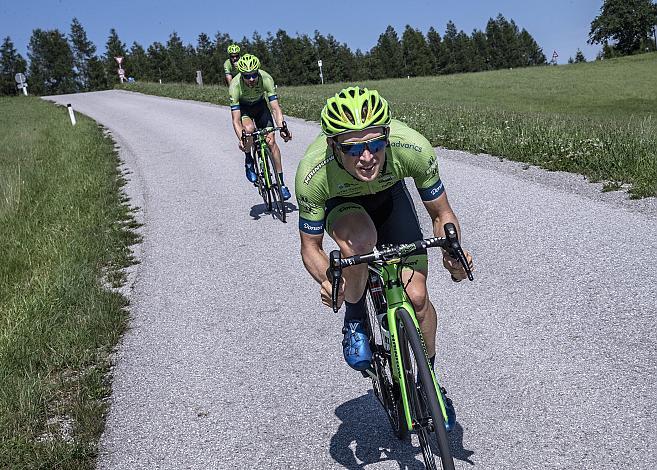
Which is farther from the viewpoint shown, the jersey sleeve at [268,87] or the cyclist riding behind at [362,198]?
the jersey sleeve at [268,87]

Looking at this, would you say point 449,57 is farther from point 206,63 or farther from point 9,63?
point 9,63

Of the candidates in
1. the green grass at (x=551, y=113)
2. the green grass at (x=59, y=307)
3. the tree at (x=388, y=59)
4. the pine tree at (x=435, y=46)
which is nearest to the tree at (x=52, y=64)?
the tree at (x=388, y=59)

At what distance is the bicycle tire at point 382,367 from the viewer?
142 inches

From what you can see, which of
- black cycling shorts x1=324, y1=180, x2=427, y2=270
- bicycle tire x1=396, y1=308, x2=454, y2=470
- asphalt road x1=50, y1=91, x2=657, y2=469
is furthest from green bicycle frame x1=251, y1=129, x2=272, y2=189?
bicycle tire x1=396, y1=308, x2=454, y2=470

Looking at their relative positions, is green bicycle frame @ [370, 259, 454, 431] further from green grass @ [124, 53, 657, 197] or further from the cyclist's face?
green grass @ [124, 53, 657, 197]

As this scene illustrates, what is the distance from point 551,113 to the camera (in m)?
24.1

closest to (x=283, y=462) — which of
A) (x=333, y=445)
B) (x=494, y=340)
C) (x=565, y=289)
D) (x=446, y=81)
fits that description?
(x=333, y=445)

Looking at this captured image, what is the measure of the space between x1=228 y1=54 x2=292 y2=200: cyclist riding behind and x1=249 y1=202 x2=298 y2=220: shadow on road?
1.65ft

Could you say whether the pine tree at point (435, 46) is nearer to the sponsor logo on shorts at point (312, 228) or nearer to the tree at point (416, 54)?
the tree at point (416, 54)

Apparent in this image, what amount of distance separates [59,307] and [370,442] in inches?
159

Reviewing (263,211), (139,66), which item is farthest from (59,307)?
(139,66)

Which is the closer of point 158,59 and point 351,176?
point 351,176

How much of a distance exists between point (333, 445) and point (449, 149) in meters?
10.1

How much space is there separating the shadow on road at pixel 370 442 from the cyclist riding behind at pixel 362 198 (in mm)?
564
